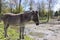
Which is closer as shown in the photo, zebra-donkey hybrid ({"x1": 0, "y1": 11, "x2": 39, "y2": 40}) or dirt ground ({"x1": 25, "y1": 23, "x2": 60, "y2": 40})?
zebra-donkey hybrid ({"x1": 0, "y1": 11, "x2": 39, "y2": 40})

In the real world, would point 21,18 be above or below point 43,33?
above

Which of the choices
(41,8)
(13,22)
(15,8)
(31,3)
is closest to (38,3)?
(41,8)

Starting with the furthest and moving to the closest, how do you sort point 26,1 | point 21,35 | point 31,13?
point 26,1 → point 21,35 → point 31,13

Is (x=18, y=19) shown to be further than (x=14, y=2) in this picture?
No

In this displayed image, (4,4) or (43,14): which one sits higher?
(4,4)

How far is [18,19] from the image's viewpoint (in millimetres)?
8641

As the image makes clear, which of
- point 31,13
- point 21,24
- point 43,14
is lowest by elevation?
point 43,14

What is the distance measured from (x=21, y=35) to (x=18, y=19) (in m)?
0.90

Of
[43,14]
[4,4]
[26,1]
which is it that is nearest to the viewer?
[4,4]

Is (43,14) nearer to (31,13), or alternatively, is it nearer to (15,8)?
(15,8)

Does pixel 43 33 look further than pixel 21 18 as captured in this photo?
Yes

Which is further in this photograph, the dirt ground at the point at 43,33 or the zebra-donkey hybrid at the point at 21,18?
the dirt ground at the point at 43,33

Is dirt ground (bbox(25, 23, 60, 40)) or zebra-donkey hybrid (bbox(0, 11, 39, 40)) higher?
zebra-donkey hybrid (bbox(0, 11, 39, 40))

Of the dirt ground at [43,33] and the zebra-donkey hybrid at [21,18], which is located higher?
the zebra-donkey hybrid at [21,18]
